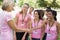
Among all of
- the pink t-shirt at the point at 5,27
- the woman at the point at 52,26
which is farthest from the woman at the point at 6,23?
the woman at the point at 52,26

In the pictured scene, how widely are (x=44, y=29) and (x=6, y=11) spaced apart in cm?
180

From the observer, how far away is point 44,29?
6090 mm

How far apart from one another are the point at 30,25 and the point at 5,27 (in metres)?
2.00

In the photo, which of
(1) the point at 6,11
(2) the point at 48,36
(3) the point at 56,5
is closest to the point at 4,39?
(1) the point at 6,11

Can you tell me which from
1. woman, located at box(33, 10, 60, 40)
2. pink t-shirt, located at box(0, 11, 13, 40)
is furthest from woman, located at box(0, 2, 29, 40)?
woman, located at box(33, 10, 60, 40)

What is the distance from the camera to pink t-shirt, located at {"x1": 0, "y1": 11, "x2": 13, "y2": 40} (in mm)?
4480

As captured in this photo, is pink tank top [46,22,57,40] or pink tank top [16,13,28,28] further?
pink tank top [16,13,28,28]

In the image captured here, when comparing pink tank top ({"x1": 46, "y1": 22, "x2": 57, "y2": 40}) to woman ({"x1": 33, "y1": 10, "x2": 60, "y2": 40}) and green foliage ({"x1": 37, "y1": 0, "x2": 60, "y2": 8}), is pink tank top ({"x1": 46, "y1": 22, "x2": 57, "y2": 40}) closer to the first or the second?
woman ({"x1": 33, "y1": 10, "x2": 60, "y2": 40})

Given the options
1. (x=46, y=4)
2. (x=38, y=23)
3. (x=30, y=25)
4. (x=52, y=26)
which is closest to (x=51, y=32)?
(x=52, y=26)

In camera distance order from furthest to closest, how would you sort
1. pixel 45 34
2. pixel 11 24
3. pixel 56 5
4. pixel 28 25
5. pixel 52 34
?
1. pixel 56 5
2. pixel 28 25
3. pixel 45 34
4. pixel 52 34
5. pixel 11 24

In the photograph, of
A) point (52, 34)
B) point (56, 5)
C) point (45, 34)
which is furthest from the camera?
point (56, 5)

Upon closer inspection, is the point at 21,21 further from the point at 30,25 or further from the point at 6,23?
the point at 6,23

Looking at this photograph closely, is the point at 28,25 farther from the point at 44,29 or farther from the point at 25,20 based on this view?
the point at 44,29

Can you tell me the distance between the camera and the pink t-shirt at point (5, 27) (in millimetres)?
4480
